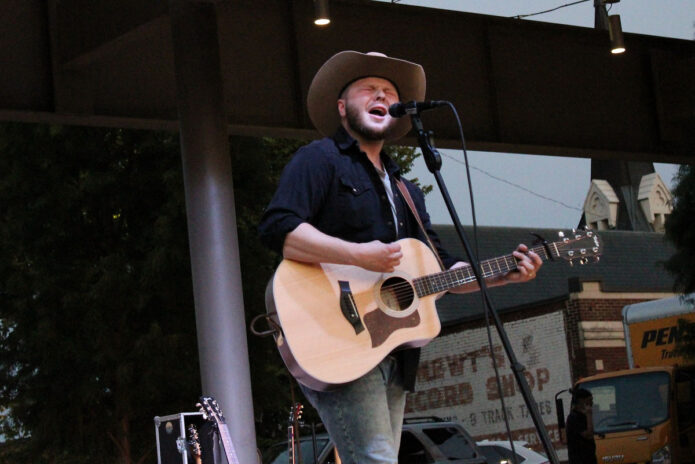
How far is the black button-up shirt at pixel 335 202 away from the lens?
15.4 feet

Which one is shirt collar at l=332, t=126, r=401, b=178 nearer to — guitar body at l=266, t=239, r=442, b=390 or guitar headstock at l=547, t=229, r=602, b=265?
guitar body at l=266, t=239, r=442, b=390

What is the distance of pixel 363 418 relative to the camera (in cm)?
445

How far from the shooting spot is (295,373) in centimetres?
465

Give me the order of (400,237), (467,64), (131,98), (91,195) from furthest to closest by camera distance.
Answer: (91,195) < (467,64) < (131,98) < (400,237)

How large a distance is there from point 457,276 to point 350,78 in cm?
100

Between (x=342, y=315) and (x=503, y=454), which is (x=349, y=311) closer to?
(x=342, y=315)

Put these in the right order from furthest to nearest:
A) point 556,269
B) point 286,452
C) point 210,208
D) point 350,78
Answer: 1. point 556,269
2. point 286,452
3. point 210,208
4. point 350,78

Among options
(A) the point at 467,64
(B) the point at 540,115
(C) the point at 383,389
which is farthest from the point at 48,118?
(C) the point at 383,389

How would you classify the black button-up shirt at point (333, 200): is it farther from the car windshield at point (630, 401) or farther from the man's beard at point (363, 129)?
the car windshield at point (630, 401)

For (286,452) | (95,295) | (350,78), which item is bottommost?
(286,452)

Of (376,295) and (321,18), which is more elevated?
(321,18)

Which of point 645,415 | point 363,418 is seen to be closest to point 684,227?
point 645,415

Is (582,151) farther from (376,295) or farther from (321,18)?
(376,295)

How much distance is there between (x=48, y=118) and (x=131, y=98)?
86cm
